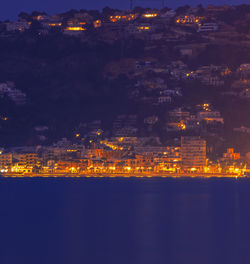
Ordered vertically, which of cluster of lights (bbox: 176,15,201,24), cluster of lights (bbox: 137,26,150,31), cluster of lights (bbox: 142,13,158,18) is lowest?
cluster of lights (bbox: 137,26,150,31)

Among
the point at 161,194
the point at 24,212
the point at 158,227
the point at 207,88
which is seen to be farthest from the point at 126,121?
the point at 158,227

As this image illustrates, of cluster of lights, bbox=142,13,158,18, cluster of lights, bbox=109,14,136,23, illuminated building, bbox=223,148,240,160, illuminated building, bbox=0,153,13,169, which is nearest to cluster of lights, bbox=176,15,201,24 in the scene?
cluster of lights, bbox=142,13,158,18

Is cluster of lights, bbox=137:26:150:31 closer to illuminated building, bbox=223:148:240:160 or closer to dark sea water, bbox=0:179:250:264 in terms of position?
dark sea water, bbox=0:179:250:264

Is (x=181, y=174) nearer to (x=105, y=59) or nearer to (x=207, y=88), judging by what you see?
(x=207, y=88)

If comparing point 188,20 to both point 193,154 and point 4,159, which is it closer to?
point 193,154

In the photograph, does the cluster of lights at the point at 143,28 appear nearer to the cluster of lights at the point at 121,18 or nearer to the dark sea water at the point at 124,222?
the cluster of lights at the point at 121,18
